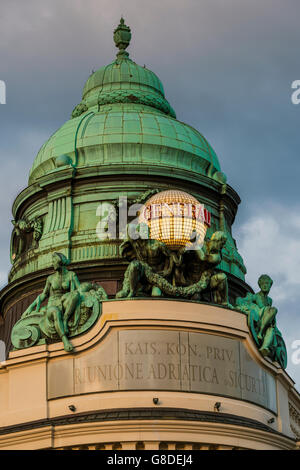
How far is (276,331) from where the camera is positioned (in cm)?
4903

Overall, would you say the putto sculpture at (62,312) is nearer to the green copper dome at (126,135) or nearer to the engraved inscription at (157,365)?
the engraved inscription at (157,365)

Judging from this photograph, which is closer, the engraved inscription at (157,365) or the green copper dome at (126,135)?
the engraved inscription at (157,365)

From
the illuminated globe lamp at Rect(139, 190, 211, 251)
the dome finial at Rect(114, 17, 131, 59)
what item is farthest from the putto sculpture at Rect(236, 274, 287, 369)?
the dome finial at Rect(114, 17, 131, 59)

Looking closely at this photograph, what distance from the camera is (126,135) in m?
56.0

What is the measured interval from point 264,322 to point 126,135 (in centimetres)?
1233

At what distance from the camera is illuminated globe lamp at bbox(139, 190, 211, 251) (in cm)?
4812

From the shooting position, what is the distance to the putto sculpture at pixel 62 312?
45.6m

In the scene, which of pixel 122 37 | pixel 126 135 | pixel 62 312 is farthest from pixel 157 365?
pixel 122 37

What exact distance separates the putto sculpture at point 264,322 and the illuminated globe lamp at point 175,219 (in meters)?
3.01

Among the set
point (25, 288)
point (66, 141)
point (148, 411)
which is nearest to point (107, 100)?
point (66, 141)

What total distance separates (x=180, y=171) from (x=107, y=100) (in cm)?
646

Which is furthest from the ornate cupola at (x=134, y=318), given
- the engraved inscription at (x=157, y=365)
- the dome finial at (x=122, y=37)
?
the dome finial at (x=122, y=37)

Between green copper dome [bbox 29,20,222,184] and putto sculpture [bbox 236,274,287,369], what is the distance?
26.4ft

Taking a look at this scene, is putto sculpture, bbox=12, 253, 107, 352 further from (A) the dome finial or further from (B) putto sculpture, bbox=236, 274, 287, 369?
(A) the dome finial
